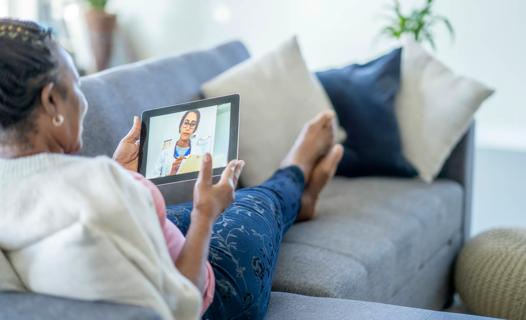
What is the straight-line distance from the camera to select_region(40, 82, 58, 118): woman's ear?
1124 millimetres

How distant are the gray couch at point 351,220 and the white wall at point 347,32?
23.2 inches

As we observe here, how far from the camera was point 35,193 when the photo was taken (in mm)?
1100

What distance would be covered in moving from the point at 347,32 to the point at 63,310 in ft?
8.41

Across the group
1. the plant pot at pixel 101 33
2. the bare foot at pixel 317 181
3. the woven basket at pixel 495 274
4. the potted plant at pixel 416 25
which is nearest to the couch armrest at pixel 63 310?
the bare foot at pixel 317 181

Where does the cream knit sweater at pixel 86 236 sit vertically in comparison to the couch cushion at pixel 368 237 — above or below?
above

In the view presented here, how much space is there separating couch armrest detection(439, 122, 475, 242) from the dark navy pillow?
153 millimetres

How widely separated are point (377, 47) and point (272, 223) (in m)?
1.79

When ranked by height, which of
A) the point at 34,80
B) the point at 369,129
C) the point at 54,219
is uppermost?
the point at 34,80

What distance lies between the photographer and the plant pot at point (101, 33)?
3721 millimetres

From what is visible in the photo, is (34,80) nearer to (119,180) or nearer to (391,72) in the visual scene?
(119,180)

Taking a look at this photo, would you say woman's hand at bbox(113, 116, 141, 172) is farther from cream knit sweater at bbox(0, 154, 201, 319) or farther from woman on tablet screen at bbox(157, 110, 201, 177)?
cream knit sweater at bbox(0, 154, 201, 319)

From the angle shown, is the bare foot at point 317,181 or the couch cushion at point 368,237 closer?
the couch cushion at point 368,237

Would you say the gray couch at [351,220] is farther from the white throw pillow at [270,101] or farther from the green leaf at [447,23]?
the green leaf at [447,23]

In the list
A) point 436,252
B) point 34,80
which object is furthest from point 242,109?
point 34,80
